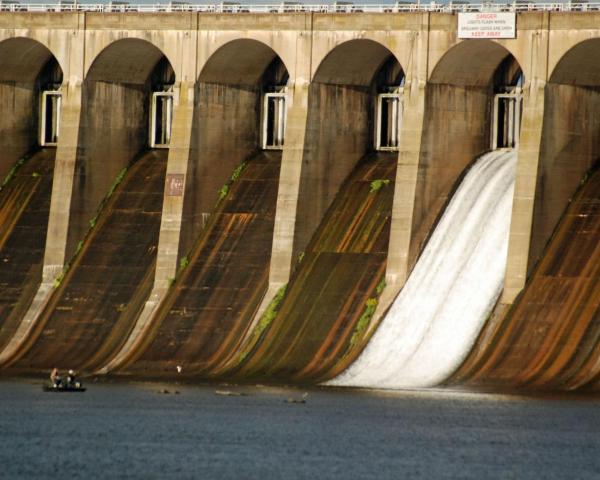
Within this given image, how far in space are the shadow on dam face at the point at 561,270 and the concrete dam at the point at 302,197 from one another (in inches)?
5.3

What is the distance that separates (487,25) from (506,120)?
8.77m

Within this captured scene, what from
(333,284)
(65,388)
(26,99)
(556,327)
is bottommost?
(65,388)

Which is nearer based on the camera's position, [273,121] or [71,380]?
[71,380]

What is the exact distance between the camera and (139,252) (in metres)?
142

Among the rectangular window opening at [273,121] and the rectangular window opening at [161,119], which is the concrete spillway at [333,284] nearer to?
the rectangular window opening at [273,121]

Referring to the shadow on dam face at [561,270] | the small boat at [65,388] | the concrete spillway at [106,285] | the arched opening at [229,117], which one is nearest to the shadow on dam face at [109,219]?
the concrete spillway at [106,285]

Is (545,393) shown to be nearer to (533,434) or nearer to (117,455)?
(533,434)

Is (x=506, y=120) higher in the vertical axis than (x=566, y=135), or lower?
higher

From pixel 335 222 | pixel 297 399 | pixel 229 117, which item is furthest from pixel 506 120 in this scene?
pixel 297 399

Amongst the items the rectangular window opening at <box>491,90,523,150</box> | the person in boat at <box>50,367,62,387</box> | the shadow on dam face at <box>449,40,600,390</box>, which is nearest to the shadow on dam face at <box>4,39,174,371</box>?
the person in boat at <box>50,367,62,387</box>

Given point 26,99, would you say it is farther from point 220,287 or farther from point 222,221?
point 220,287

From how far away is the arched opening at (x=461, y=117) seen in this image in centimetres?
13150

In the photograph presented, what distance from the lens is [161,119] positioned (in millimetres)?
149875

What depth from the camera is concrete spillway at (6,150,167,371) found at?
137250 mm
